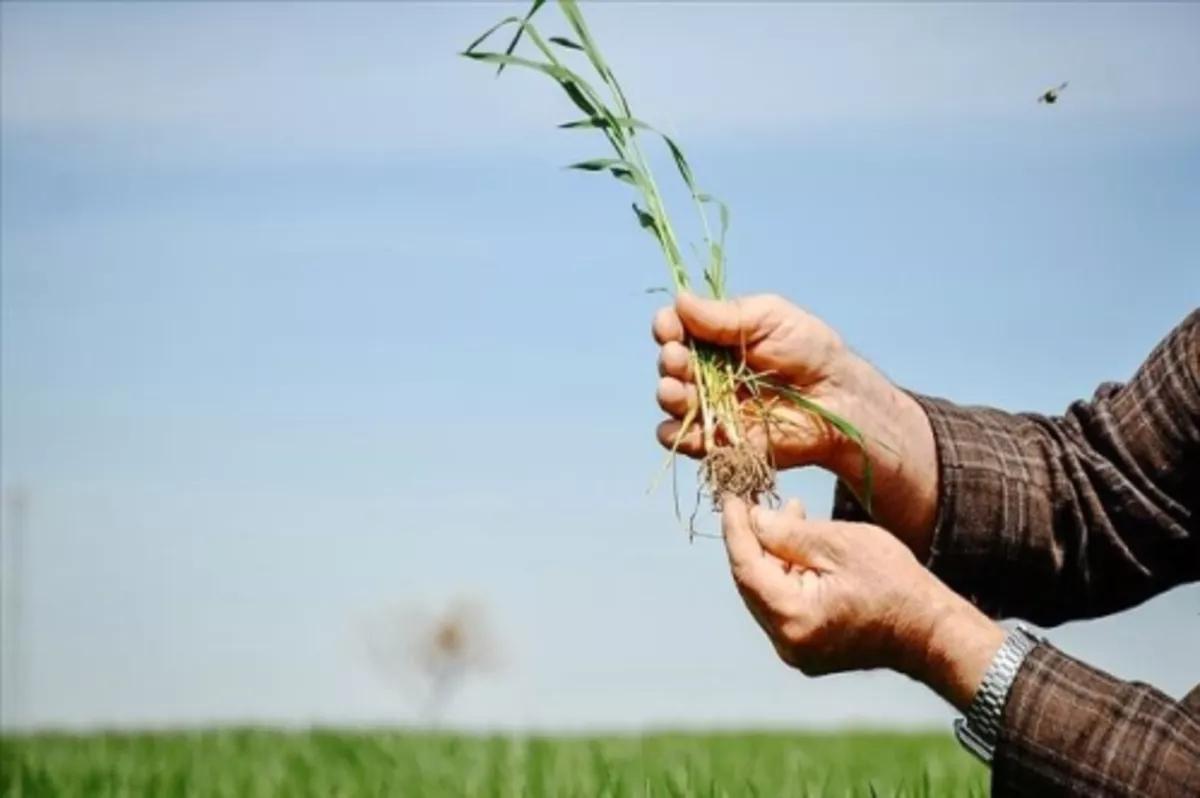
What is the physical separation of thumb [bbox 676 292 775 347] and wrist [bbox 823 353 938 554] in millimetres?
177

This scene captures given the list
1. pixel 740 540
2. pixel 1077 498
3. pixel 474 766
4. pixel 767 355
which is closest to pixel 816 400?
pixel 767 355

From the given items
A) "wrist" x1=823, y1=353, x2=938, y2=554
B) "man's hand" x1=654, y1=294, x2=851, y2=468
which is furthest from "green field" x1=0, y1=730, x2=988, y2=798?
"man's hand" x1=654, y1=294, x2=851, y2=468

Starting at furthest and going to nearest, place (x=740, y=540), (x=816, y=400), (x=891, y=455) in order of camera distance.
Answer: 1. (x=891, y=455)
2. (x=816, y=400)
3. (x=740, y=540)

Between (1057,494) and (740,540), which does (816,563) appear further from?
(1057,494)

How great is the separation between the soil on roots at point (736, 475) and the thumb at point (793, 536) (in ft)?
0.58

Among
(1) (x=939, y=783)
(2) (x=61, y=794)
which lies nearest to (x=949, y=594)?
(1) (x=939, y=783)

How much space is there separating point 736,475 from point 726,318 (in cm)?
24

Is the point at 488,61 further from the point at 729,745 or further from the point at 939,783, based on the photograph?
the point at 729,745

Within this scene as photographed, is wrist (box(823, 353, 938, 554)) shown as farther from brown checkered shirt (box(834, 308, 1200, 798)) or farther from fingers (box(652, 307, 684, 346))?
fingers (box(652, 307, 684, 346))

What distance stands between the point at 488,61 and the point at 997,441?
1.07 m

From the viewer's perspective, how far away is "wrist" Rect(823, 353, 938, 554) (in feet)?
9.36

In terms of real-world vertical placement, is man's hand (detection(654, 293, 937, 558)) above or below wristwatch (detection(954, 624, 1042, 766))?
above

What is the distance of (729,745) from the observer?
6.16 metres

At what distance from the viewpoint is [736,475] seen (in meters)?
2.72
